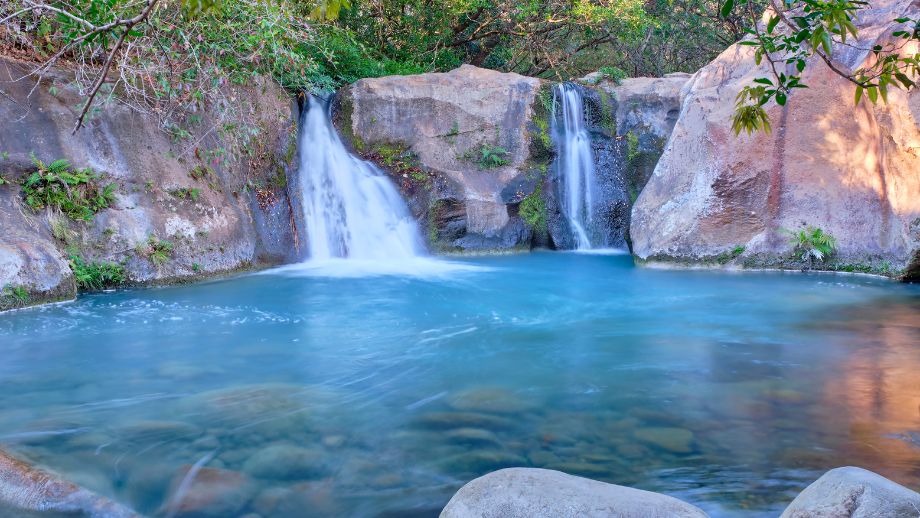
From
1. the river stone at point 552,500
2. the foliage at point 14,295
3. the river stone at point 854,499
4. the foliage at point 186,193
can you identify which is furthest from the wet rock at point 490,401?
the foliage at point 186,193

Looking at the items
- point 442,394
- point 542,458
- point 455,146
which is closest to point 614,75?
point 455,146

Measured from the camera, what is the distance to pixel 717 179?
10.3 m

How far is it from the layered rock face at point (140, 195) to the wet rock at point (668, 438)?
6.35 m

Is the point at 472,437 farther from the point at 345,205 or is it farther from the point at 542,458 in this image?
the point at 345,205

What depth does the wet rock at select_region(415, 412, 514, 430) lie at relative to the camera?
4.11 m

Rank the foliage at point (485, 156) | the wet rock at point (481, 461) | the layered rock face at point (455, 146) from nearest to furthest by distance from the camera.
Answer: the wet rock at point (481, 461) < the layered rock face at point (455, 146) < the foliage at point (485, 156)

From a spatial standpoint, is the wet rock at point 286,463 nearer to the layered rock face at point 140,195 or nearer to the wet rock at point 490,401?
the wet rock at point 490,401

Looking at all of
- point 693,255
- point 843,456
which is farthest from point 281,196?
point 843,456

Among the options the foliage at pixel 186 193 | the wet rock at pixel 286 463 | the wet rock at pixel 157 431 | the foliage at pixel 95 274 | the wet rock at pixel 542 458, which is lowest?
the wet rock at pixel 542 458

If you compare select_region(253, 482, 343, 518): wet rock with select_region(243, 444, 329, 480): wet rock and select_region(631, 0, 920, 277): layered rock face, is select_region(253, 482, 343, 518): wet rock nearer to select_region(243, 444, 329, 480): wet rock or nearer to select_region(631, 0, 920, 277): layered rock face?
select_region(243, 444, 329, 480): wet rock

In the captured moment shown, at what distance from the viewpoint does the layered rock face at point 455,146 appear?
1244cm

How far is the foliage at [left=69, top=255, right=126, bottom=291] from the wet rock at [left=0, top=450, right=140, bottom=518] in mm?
5224

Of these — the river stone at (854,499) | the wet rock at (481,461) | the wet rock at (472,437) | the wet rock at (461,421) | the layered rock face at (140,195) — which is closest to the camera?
the river stone at (854,499)

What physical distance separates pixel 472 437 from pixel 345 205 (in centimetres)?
835
